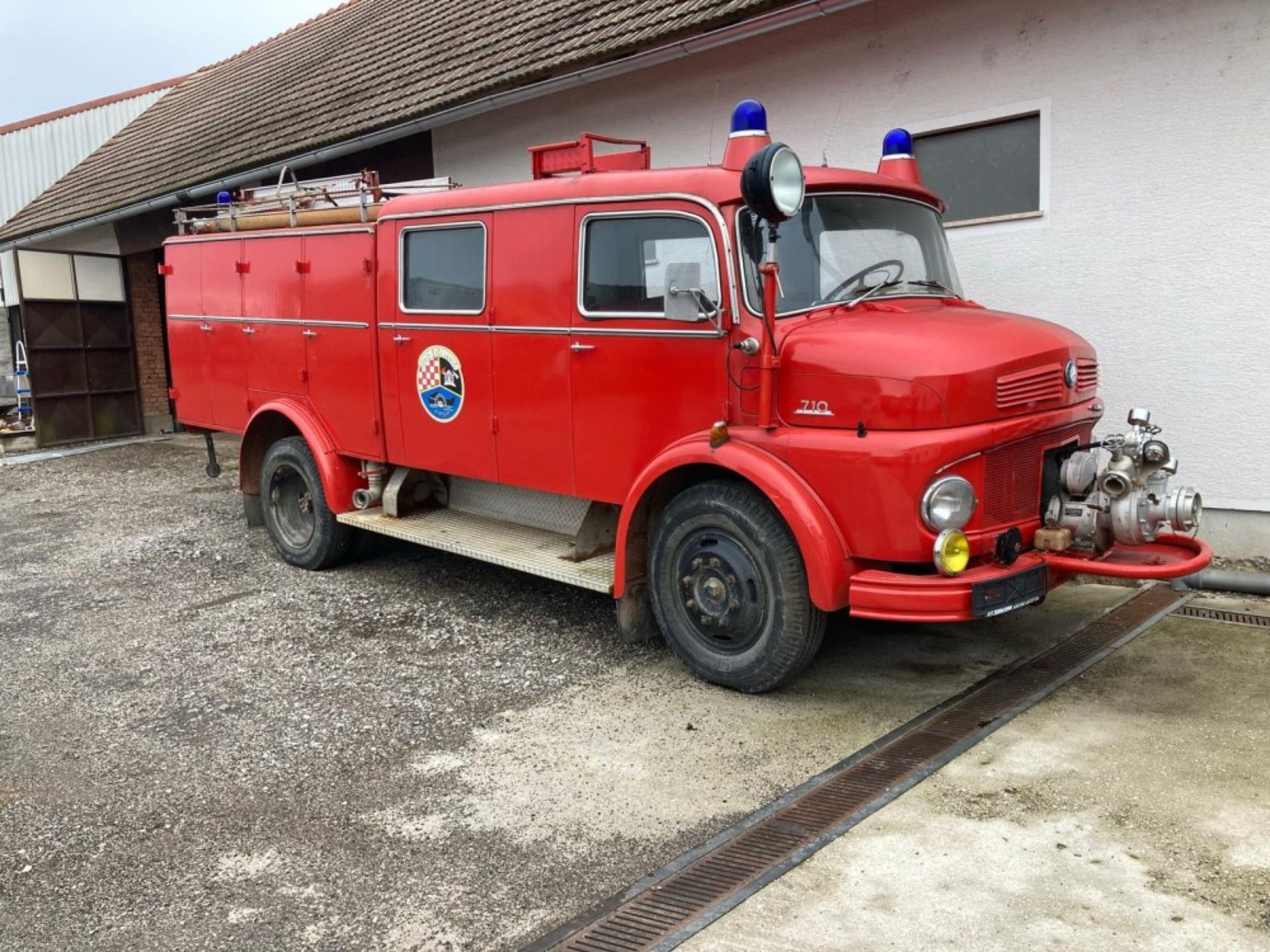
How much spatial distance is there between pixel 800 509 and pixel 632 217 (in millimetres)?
1737

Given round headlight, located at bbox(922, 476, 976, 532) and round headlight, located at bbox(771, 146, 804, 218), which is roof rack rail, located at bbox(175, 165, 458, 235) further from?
round headlight, located at bbox(922, 476, 976, 532)

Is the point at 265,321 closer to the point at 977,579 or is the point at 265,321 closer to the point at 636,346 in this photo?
the point at 636,346

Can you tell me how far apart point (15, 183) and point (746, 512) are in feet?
60.9

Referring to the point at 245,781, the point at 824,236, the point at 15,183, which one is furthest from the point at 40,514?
the point at 15,183

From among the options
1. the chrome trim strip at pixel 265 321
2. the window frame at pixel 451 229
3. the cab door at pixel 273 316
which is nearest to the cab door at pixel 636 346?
the window frame at pixel 451 229

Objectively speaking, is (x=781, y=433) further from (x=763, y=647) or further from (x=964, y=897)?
(x=964, y=897)

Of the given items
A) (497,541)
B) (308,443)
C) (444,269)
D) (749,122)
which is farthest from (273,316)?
(749,122)

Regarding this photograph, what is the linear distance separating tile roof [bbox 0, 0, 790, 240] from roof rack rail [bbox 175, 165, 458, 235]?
7.24 ft

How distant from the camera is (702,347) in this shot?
473 cm

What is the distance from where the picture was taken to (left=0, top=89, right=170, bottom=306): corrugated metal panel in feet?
57.6

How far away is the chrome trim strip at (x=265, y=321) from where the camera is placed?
259 inches

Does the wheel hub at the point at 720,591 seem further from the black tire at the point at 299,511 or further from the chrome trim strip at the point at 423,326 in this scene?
the black tire at the point at 299,511

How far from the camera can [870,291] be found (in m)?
4.88

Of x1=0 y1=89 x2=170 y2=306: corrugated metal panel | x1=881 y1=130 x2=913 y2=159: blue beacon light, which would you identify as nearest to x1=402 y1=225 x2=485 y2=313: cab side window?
x1=881 y1=130 x2=913 y2=159: blue beacon light
